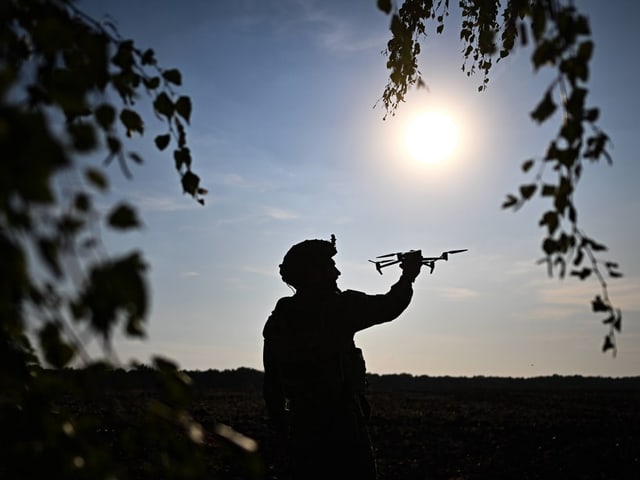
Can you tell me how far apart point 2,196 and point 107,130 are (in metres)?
0.66

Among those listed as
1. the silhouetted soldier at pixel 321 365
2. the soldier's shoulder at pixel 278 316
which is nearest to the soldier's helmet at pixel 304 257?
the silhouetted soldier at pixel 321 365

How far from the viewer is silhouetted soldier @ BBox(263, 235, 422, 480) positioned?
5.15 meters

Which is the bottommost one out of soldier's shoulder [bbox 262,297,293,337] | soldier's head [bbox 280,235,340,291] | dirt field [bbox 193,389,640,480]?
dirt field [bbox 193,389,640,480]

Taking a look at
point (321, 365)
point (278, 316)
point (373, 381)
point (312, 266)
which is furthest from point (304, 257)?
point (373, 381)

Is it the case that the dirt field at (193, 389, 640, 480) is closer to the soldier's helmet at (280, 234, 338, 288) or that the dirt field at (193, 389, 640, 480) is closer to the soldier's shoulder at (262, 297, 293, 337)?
the soldier's shoulder at (262, 297, 293, 337)

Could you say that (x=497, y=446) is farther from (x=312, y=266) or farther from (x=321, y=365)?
(x=312, y=266)

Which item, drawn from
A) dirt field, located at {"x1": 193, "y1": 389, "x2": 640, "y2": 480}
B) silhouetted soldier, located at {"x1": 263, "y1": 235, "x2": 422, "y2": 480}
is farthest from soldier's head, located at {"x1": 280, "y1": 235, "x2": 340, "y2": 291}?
dirt field, located at {"x1": 193, "y1": 389, "x2": 640, "y2": 480}

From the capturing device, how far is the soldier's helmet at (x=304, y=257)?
5.51 metres

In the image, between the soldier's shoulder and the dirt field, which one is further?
the dirt field

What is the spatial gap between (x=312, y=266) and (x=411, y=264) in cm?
91

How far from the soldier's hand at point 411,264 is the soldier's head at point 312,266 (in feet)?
2.00

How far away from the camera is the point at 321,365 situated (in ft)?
17.3

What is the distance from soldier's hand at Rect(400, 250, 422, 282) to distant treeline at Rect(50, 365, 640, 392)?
1.76 meters

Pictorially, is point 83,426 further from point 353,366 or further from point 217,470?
point 217,470
